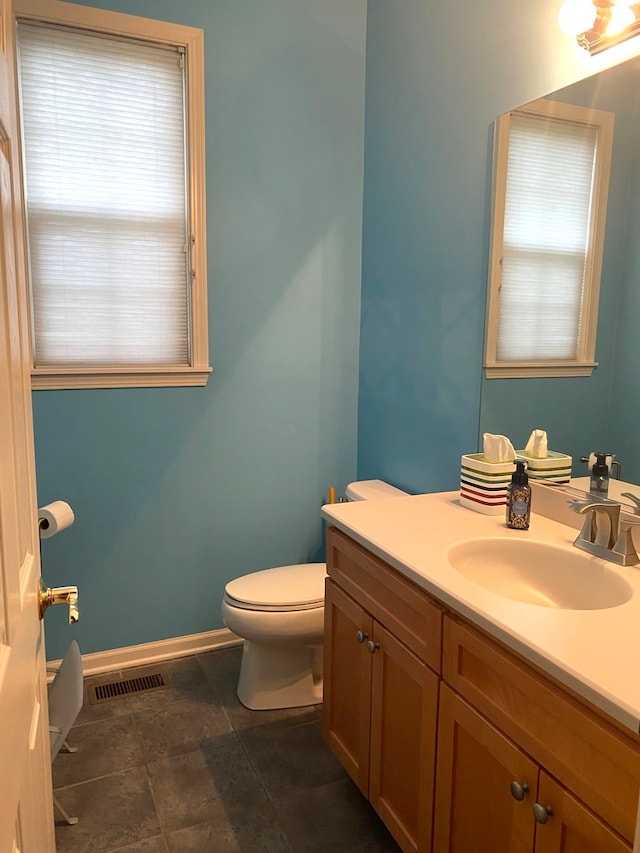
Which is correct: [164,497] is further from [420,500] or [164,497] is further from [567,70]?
[567,70]

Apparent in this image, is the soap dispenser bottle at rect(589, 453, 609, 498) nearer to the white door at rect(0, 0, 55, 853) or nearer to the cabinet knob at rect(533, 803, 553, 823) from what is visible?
the cabinet knob at rect(533, 803, 553, 823)

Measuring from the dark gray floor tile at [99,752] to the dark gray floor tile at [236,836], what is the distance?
38cm

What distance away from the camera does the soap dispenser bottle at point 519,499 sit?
1671mm

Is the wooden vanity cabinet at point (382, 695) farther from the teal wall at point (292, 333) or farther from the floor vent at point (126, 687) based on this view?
the floor vent at point (126, 687)

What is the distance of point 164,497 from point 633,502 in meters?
1.81

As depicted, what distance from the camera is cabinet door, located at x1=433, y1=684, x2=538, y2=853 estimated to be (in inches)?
44.8

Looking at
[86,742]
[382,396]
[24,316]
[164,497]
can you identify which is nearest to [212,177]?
[382,396]

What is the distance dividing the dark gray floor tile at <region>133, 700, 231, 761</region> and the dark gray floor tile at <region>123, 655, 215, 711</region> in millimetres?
37

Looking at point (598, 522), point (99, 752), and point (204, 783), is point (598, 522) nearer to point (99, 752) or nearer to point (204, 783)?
point (204, 783)

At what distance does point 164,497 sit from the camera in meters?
2.66

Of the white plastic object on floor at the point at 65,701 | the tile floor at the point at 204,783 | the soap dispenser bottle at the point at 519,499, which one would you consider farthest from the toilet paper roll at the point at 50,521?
the soap dispenser bottle at the point at 519,499

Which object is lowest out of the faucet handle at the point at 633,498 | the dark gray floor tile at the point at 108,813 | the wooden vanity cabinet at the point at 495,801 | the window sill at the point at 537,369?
the dark gray floor tile at the point at 108,813

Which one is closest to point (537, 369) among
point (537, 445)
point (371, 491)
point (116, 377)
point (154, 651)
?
point (537, 445)

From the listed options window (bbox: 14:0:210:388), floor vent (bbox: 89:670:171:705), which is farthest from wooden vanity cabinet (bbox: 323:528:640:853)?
window (bbox: 14:0:210:388)
